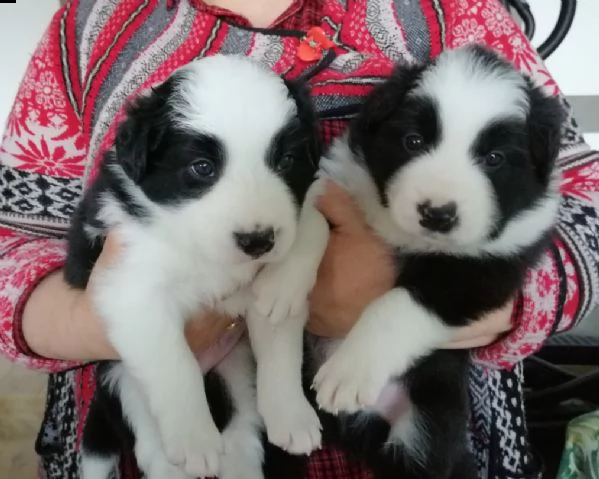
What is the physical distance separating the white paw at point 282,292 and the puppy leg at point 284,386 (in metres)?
0.03

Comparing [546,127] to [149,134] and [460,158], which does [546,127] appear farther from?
[149,134]

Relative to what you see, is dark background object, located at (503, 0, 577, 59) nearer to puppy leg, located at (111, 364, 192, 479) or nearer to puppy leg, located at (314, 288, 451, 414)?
puppy leg, located at (314, 288, 451, 414)

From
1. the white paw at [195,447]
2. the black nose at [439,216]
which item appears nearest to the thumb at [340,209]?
the black nose at [439,216]

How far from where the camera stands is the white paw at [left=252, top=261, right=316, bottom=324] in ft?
3.80

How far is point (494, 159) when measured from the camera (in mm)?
1194

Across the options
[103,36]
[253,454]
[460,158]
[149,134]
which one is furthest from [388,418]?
[103,36]

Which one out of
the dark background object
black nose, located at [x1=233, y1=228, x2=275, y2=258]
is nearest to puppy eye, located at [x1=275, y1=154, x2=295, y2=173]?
black nose, located at [x1=233, y1=228, x2=275, y2=258]

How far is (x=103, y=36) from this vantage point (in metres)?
1.46

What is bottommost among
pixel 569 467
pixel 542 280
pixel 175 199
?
pixel 569 467

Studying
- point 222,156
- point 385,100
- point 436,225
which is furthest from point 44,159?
point 436,225

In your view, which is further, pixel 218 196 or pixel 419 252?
pixel 419 252

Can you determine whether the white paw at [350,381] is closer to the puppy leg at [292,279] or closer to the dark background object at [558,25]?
the puppy leg at [292,279]

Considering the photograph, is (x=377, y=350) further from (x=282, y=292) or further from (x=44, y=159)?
(x=44, y=159)

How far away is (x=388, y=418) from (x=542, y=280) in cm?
36
